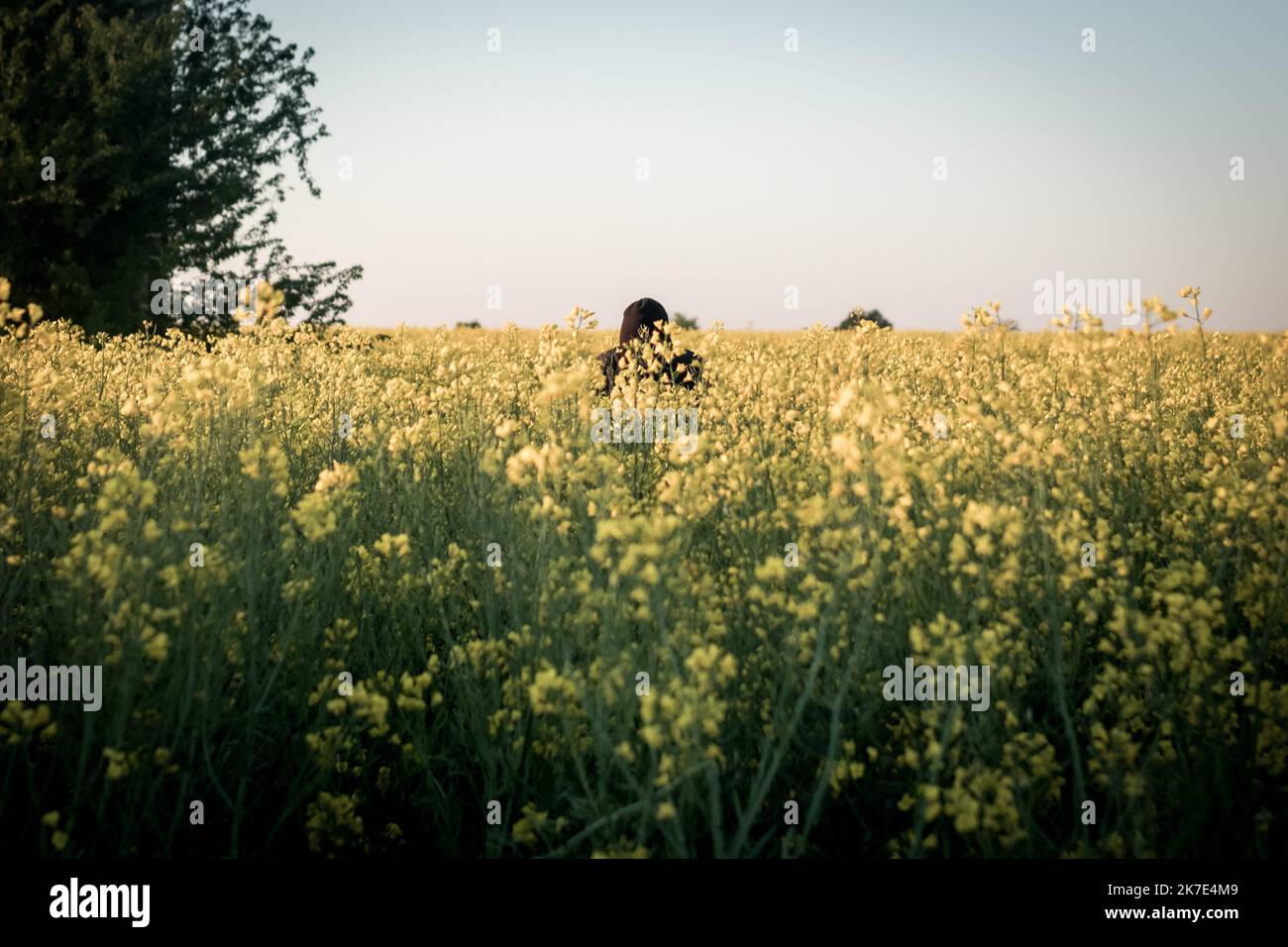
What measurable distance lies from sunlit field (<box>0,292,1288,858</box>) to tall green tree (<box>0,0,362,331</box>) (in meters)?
11.8

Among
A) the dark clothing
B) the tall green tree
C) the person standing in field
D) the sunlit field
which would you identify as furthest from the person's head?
the tall green tree

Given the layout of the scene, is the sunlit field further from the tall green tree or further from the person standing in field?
the tall green tree

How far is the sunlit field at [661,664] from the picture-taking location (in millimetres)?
2297

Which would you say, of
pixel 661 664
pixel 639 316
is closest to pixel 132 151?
pixel 639 316

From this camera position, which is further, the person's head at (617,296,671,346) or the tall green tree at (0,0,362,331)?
the tall green tree at (0,0,362,331)

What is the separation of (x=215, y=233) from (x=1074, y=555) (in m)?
16.6

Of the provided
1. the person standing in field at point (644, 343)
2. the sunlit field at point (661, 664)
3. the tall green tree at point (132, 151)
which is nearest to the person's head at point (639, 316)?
the person standing in field at point (644, 343)

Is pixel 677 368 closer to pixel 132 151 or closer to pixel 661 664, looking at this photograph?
pixel 661 664

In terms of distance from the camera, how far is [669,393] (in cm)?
584

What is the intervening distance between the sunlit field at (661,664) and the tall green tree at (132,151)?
1185 centimetres

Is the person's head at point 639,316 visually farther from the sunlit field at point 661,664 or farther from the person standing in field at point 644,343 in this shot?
the sunlit field at point 661,664

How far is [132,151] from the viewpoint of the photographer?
44.8ft

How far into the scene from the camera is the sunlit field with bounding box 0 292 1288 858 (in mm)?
2297

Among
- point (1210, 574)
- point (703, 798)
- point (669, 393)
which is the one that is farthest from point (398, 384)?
point (1210, 574)
